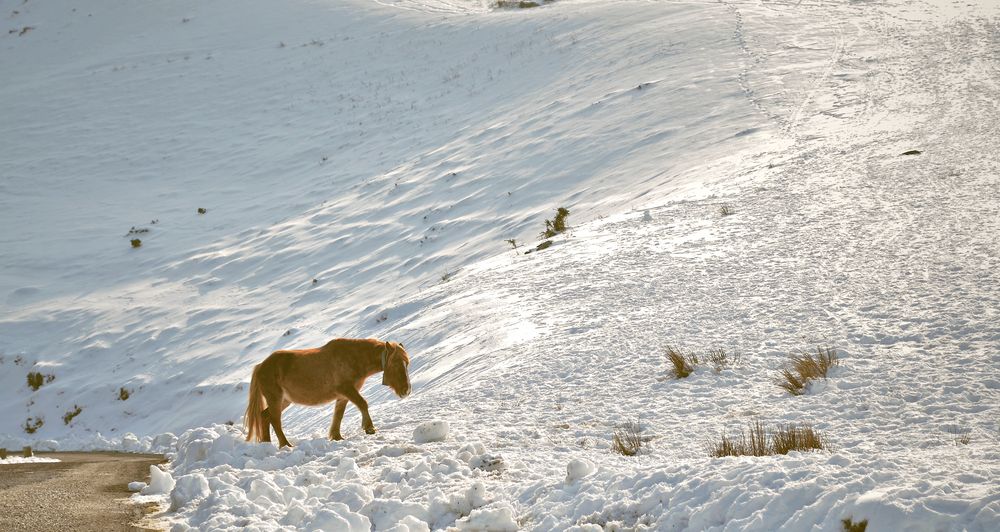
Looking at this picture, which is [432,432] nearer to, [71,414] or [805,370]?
[805,370]

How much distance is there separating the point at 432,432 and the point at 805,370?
10.9 feet

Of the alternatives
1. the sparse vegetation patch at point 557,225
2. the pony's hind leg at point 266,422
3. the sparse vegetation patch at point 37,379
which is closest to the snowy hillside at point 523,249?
the sparse vegetation patch at point 37,379

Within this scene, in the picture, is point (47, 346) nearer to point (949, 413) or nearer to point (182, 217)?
point (182, 217)

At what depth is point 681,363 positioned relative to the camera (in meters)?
8.10

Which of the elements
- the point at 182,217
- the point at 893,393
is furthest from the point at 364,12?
the point at 893,393

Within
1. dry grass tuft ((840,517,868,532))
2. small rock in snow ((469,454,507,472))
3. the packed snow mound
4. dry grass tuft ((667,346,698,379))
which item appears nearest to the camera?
dry grass tuft ((840,517,868,532))

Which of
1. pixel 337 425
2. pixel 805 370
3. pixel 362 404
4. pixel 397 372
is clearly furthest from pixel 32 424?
pixel 805 370

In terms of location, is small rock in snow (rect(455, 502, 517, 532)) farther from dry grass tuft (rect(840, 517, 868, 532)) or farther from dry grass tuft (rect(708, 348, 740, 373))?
dry grass tuft (rect(708, 348, 740, 373))

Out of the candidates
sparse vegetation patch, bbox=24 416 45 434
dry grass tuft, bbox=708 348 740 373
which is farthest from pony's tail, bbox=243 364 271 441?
sparse vegetation patch, bbox=24 416 45 434

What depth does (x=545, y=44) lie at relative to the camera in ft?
118

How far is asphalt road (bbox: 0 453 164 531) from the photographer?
223 inches

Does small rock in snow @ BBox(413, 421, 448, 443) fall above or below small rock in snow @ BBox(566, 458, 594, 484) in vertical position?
below

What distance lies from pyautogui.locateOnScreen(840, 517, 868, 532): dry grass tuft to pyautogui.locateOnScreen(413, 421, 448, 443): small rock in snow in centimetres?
365

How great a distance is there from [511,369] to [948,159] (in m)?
10.1
